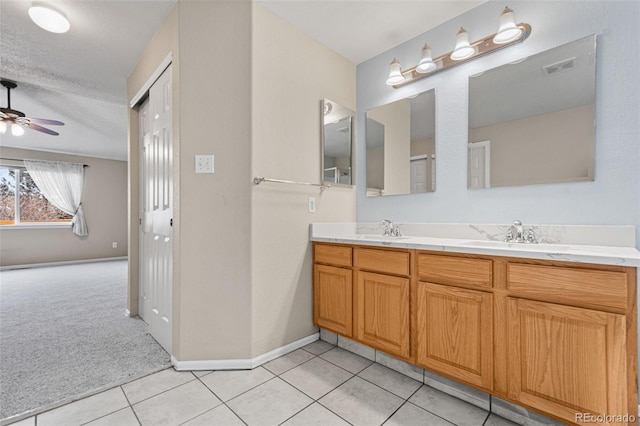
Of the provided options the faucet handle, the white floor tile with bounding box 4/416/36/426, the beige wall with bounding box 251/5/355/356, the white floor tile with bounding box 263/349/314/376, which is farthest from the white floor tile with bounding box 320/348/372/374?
the white floor tile with bounding box 4/416/36/426

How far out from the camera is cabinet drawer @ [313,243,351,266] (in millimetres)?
2107

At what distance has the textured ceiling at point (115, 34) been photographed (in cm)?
199

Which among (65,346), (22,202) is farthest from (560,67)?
(22,202)

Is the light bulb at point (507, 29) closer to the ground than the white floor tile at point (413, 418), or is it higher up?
higher up

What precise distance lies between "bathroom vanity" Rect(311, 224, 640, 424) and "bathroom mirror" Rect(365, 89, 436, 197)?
69 cm

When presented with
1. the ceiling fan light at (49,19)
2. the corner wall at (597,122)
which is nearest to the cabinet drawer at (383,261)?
the corner wall at (597,122)

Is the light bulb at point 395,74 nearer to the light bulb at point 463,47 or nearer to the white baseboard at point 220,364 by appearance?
the light bulb at point 463,47

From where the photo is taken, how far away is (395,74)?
231 centimetres

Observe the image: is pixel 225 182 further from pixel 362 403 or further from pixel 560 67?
pixel 560 67

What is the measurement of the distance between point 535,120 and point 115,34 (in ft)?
10.2

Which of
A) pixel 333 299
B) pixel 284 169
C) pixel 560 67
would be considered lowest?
pixel 333 299

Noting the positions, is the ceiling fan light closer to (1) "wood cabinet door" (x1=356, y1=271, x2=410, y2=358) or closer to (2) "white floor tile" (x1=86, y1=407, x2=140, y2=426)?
(2) "white floor tile" (x1=86, y1=407, x2=140, y2=426)

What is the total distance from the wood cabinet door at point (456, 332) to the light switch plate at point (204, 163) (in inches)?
60.1

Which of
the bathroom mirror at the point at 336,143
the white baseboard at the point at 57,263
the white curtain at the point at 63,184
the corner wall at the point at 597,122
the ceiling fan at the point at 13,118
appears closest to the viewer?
the corner wall at the point at 597,122
